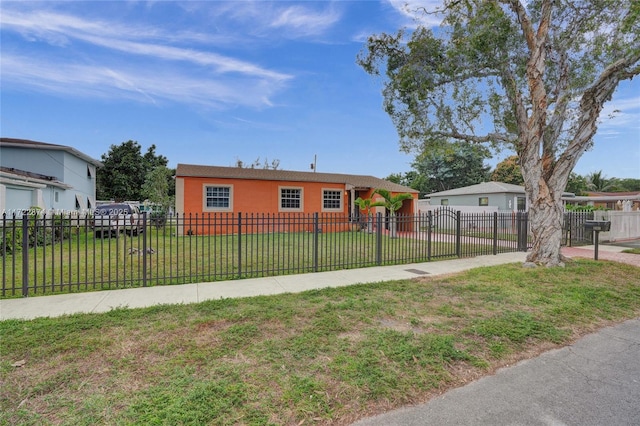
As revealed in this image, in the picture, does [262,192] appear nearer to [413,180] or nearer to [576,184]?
[413,180]

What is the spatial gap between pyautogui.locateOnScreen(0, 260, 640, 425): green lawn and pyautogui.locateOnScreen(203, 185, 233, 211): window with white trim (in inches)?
523

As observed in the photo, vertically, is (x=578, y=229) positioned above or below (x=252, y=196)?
below

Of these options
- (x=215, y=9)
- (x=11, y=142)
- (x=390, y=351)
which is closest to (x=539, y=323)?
(x=390, y=351)

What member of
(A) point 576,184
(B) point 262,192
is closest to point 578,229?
(B) point 262,192

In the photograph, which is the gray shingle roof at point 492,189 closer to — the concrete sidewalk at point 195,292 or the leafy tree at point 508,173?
the leafy tree at point 508,173

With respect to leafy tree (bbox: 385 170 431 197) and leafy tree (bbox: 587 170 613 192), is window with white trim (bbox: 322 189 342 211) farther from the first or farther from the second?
leafy tree (bbox: 587 170 613 192)

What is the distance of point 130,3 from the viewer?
859 cm

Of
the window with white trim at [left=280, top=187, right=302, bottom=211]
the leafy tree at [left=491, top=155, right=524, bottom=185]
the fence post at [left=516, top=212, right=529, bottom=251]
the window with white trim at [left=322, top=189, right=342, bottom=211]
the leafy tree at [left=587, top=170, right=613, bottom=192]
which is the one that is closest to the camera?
the fence post at [left=516, top=212, right=529, bottom=251]

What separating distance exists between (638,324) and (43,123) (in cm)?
2978

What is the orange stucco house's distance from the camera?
17328mm

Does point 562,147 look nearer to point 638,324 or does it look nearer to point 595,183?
point 638,324

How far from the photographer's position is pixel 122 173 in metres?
33.8

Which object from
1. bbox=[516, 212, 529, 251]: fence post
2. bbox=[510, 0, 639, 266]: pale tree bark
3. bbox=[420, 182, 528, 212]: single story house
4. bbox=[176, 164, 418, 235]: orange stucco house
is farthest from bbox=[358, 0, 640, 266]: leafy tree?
bbox=[420, 182, 528, 212]: single story house

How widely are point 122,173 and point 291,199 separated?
2390 cm
